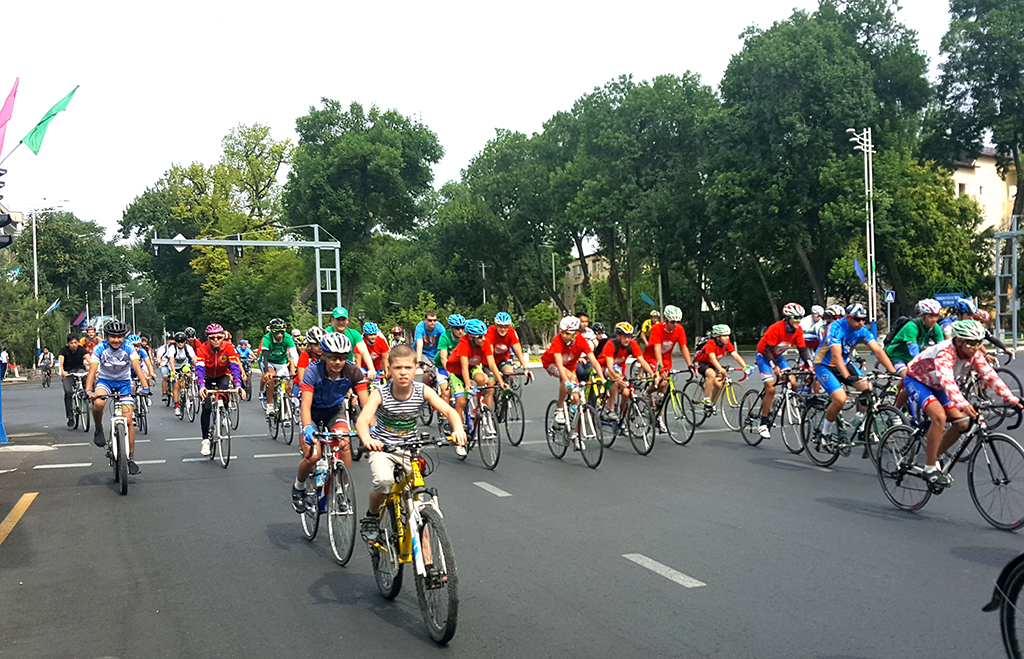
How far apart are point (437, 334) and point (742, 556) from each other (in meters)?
10.6

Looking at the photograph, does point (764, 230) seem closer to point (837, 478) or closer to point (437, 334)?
point (437, 334)

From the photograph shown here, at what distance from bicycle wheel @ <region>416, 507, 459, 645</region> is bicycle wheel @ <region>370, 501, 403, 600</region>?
1.62 ft

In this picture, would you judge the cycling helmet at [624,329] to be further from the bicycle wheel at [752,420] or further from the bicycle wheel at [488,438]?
the bicycle wheel at [488,438]

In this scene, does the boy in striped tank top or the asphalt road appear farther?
the boy in striped tank top

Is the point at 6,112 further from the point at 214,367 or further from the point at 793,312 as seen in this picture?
the point at 793,312

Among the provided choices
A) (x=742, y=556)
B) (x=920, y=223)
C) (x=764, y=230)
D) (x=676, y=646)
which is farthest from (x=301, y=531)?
(x=920, y=223)

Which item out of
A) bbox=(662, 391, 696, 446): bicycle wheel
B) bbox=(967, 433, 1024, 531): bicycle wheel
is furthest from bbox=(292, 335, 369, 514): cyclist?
bbox=(662, 391, 696, 446): bicycle wheel

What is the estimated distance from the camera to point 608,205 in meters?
52.3

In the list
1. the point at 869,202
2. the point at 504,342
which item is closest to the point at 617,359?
the point at 504,342

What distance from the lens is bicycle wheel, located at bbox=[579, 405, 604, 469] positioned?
1162 cm

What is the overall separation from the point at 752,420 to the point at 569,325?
3.16 meters

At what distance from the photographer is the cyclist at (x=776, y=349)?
1328cm

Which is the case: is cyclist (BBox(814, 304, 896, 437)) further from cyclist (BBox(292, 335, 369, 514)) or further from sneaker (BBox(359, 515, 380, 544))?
sneaker (BBox(359, 515, 380, 544))

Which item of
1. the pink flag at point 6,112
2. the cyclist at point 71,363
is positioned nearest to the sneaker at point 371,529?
the pink flag at point 6,112
